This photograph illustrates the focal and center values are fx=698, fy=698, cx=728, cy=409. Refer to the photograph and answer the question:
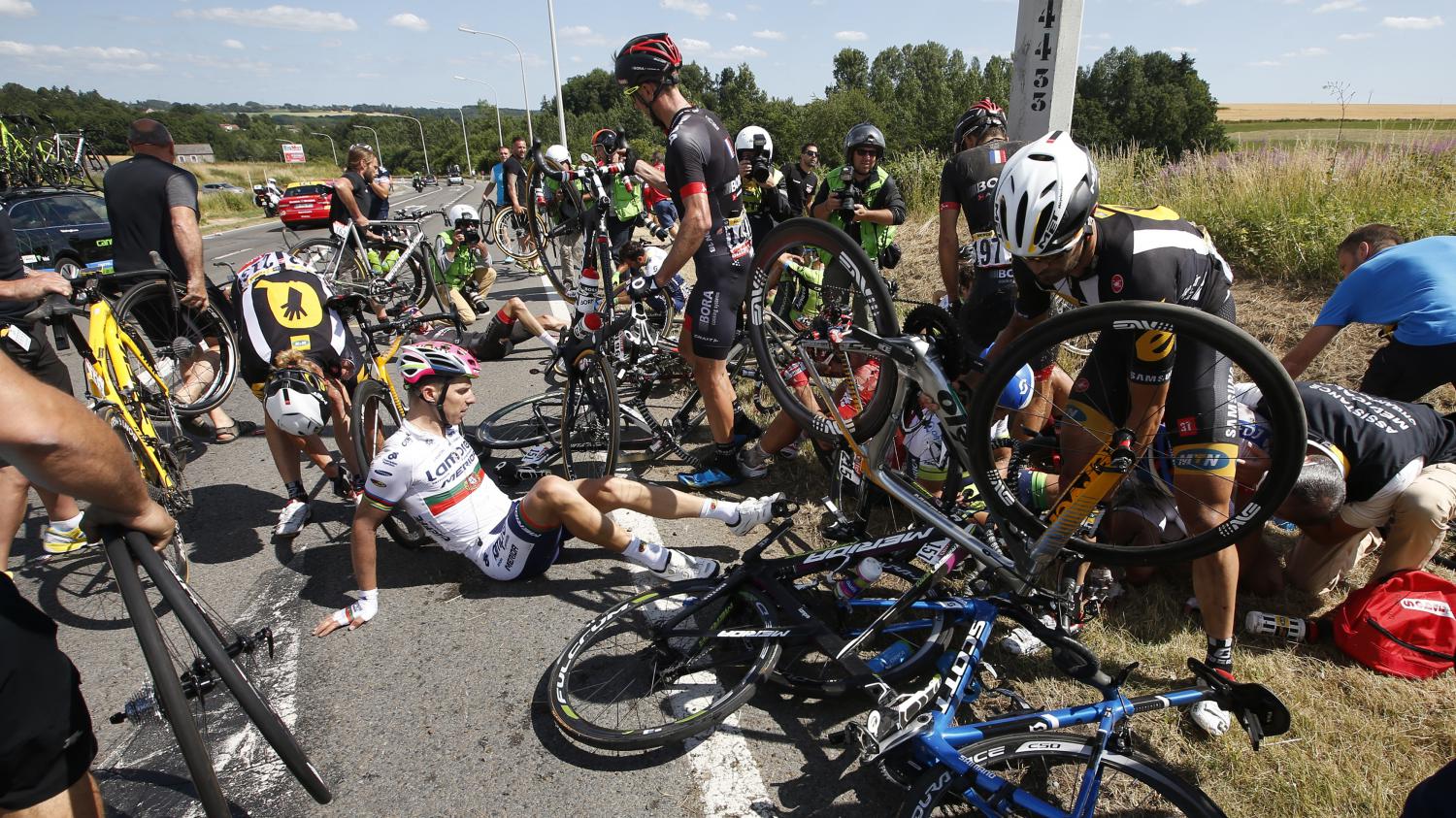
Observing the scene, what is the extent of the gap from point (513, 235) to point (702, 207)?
10676 mm

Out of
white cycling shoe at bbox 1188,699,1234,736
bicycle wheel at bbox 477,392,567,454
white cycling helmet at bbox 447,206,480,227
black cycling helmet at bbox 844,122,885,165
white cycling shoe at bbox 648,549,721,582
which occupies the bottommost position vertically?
white cycling shoe at bbox 1188,699,1234,736

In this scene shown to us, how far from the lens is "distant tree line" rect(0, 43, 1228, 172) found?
5775cm

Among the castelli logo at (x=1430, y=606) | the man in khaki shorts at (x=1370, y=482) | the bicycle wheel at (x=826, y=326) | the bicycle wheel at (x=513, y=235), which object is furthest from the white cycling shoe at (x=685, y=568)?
the bicycle wheel at (x=513, y=235)

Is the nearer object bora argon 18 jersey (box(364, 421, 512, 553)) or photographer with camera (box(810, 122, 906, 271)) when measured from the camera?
bora argon 18 jersey (box(364, 421, 512, 553))

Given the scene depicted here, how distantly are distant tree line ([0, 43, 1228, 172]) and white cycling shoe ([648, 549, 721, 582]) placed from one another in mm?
32259

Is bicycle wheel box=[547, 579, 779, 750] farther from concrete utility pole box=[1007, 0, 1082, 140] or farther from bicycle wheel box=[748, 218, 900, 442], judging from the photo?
concrete utility pole box=[1007, 0, 1082, 140]

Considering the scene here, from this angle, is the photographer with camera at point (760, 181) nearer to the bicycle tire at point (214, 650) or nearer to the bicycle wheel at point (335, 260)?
the bicycle wheel at point (335, 260)

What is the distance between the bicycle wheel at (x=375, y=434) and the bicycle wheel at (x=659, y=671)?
1527 mm

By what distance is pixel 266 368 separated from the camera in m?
4.32

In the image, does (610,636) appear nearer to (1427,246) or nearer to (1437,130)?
(1427,246)

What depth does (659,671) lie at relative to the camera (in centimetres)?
280

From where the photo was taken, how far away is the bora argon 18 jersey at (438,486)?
10.8 ft

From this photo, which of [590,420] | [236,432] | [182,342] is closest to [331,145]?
[182,342]

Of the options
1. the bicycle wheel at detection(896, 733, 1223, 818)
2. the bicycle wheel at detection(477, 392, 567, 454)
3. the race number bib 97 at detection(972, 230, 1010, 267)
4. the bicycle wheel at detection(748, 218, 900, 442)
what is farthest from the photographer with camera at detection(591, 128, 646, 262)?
the bicycle wheel at detection(896, 733, 1223, 818)
